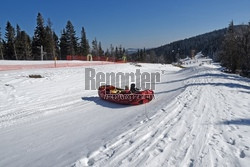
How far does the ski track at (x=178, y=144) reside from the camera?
4.70 meters

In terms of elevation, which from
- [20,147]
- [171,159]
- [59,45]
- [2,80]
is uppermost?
[59,45]

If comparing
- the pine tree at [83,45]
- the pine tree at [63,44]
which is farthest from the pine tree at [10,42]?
the pine tree at [83,45]

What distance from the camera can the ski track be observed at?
15.4ft

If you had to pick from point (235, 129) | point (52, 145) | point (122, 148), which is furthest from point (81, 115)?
point (235, 129)

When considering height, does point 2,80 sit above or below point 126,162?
above

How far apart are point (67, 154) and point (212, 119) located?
5110 mm

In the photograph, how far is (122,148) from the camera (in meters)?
5.45

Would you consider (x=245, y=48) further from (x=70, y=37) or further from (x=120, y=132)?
(x=70, y=37)

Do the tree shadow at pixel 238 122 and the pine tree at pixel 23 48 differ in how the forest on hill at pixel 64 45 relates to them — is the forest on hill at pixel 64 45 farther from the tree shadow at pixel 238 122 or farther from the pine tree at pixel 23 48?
the tree shadow at pixel 238 122

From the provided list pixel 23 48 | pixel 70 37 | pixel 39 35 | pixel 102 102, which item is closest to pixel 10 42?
pixel 23 48

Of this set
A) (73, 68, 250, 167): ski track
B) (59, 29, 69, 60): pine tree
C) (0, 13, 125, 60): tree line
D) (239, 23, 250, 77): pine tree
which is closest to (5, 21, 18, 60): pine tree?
(0, 13, 125, 60): tree line

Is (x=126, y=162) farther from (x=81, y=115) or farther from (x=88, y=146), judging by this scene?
(x=81, y=115)

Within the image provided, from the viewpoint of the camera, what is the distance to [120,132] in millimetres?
6859

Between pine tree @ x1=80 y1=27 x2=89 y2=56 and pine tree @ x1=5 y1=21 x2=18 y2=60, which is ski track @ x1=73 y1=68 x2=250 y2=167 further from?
pine tree @ x1=80 y1=27 x2=89 y2=56
